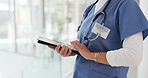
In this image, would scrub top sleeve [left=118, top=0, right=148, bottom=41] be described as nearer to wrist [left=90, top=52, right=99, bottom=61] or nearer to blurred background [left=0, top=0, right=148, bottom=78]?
wrist [left=90, top=52, right=99, bottom=61]

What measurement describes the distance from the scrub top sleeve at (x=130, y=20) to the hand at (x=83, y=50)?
172 millimetres

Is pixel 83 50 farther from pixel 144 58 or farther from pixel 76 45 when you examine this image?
pixel 144 58

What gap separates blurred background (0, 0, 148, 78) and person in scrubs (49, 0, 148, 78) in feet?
2.43

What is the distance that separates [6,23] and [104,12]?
6.19 feet

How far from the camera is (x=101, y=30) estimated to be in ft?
3.10

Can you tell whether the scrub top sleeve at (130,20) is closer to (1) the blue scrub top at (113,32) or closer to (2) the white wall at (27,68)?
(1) the blue scrub top at (113,32)

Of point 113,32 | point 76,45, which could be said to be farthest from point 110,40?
point 76,45

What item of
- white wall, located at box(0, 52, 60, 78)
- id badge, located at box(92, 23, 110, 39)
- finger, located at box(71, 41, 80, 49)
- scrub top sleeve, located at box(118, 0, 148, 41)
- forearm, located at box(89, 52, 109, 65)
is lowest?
white wall, located at box(0, 52, 60, 78)

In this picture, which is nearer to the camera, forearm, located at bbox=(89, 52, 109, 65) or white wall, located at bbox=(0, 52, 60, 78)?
forearm, located at bbox=(89, 52, 109, 65)

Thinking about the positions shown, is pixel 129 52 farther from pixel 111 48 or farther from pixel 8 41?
pixel 8 41

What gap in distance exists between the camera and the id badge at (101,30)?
0.94 metres

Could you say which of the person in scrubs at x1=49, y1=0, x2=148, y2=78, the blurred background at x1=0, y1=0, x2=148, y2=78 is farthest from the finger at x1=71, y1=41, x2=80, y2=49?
the blurred background at x1=0, y1=0, x2=148, y2=78

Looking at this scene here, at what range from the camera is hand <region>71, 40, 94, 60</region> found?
962 millimetres

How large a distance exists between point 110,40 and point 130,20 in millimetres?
133
